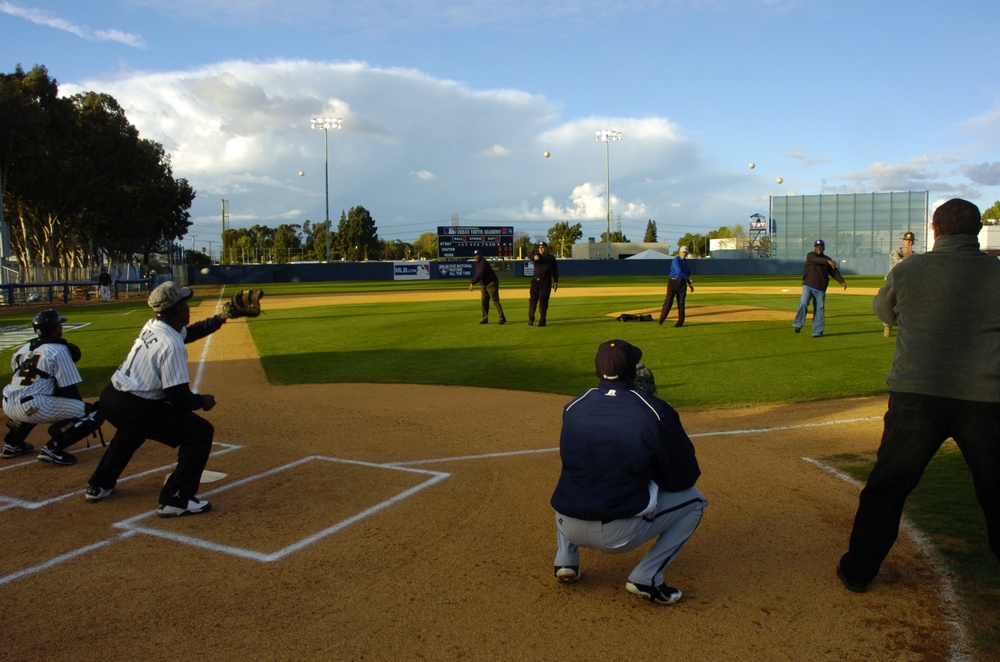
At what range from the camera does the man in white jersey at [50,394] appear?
6.98 m

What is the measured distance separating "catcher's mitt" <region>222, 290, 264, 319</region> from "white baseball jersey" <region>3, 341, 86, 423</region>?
213 cm

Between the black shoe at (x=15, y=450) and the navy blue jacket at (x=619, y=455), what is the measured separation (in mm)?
6277

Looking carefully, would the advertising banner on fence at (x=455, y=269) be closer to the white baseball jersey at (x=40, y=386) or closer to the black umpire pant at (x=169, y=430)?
the white baseball jersey at (x=40, y=386)

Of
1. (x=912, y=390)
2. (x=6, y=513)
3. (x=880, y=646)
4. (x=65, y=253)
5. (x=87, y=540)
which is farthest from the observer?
(x=65, y=253)

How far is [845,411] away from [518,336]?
8742 mm

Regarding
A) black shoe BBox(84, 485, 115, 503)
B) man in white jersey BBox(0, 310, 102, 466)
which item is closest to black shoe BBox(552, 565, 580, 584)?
black shoe BBox(84, 485, 115, 503)

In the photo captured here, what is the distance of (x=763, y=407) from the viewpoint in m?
9.33

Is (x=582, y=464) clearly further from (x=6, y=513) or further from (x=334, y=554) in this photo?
(x=6, y=513)

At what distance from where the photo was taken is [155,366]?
17.6 ft

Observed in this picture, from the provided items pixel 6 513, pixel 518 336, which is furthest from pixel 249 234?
pixel 6 513

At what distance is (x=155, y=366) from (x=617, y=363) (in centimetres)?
351

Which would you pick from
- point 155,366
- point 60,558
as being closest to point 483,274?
point 155,366

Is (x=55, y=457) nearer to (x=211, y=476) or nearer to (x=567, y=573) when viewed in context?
(x=211, y=476)

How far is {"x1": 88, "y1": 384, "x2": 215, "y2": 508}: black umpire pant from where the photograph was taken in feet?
17.8
